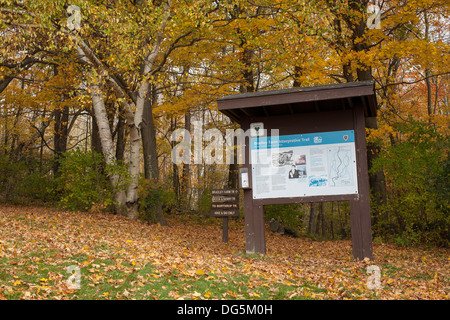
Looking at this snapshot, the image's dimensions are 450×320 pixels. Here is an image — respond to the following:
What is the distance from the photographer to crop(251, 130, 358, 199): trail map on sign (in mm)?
9078

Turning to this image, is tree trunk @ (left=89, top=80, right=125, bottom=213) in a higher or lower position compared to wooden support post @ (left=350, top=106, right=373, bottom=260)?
higher

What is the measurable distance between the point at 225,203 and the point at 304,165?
3374 millimetres

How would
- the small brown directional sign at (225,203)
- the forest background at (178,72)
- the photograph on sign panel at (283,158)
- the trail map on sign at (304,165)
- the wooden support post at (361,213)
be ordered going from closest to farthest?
the wooden support post at (361,213) < the trail map on sign at (304,165) < the photograph on sign panel at (283,158) < the forest background at (178,72) < the small brown directional sign at (225,203)

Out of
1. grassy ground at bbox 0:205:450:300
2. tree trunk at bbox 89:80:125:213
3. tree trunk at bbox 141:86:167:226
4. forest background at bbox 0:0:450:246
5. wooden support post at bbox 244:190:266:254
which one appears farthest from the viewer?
tree trunk at bbox 141:86:167:226

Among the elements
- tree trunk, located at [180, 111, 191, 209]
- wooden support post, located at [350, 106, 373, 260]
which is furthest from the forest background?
tree trunk, located at [180, 111, 191, 209]

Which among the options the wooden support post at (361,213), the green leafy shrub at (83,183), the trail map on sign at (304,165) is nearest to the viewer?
the wooden support post at (361,213)

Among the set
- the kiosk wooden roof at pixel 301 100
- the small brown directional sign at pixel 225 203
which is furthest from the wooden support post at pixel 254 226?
the small brown directional sign at pixel 225 203

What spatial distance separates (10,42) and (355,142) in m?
9.27

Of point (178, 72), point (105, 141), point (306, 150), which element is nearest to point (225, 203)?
point (306, 150)

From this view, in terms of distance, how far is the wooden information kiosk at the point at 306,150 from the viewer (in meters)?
8.94

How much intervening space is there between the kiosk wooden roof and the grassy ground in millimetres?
3280

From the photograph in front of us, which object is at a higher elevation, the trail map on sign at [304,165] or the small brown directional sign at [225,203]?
the trail map on sign at [304,165]

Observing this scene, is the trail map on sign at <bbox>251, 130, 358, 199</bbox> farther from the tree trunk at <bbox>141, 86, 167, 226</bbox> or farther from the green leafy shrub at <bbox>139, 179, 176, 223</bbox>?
the tree trunk at <bbox>141, 86, 167, 226</bbox>

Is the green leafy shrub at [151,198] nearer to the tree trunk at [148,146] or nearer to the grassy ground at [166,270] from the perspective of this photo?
the tree trunk at [148,146]
